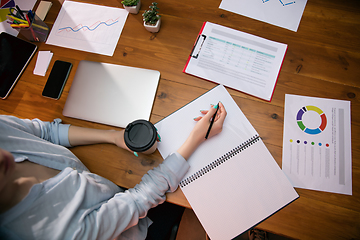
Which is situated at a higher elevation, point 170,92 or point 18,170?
point 170,92

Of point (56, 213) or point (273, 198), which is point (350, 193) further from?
point (56, 213)

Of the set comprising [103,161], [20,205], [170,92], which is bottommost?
[103,161]

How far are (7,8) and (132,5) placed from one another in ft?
2.47

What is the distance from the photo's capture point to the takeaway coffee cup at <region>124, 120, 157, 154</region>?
667mm

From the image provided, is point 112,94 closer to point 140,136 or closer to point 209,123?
point 140,136

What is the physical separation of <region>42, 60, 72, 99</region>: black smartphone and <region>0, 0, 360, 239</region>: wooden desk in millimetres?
25

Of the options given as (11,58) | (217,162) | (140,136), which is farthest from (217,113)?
(11,58)

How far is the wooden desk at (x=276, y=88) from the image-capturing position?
717 millimetres

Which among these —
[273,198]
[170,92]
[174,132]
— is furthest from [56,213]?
[273,198]

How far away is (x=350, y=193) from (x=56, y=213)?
1.04 metres

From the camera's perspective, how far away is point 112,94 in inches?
33.6

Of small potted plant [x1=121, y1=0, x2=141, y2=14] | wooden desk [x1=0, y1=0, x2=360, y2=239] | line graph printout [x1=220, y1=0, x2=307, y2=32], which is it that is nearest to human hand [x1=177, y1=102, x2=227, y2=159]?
wooden desk [x1=0, y1=0, x2=360, y2=239]

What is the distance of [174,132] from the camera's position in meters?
0.81

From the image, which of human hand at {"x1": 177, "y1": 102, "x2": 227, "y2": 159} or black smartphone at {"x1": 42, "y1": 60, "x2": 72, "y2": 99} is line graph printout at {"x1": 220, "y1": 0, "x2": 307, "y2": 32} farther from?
black smartphone at {"x1": 42, "y1": 60, "x2": 72, "y2": 99}
